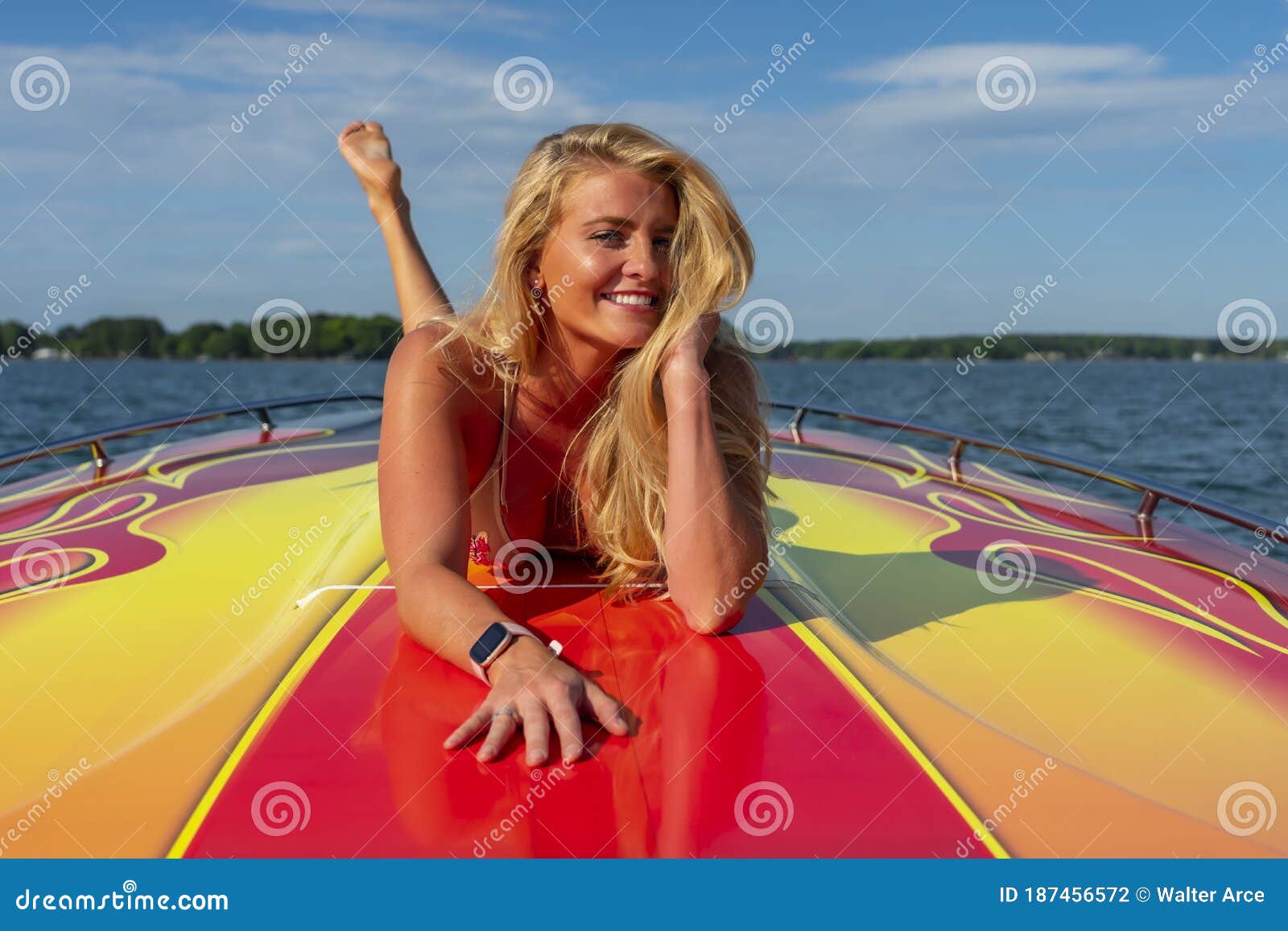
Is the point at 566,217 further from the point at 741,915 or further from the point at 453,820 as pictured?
the point at 741,915

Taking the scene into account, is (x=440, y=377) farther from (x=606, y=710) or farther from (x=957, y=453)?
(x=957, y=453)

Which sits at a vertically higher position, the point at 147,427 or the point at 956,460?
the point at 956,460

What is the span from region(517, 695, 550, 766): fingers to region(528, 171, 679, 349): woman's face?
967 millimetres

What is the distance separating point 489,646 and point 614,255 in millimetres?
971

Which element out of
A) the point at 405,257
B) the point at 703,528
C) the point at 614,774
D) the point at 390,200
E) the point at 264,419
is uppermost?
the point at 390,200

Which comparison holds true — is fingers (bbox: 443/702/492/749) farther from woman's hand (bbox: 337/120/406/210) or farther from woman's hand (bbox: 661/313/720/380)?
woman's hand (bbox: 337/120/406/210)

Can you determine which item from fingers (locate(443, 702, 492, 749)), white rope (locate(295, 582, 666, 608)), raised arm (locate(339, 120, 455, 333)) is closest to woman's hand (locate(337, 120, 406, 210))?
raised arm (locate(339, 120, 455, 333))

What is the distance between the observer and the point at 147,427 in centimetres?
410

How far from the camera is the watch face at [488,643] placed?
6.16 feet

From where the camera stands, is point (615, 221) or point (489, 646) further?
point (615, 221)

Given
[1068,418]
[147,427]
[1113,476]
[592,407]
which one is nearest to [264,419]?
[147,427]

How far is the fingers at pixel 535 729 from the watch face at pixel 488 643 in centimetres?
17

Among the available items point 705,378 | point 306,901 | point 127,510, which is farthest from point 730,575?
point 127,510

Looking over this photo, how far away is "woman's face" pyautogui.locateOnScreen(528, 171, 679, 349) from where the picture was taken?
7.66 feet
